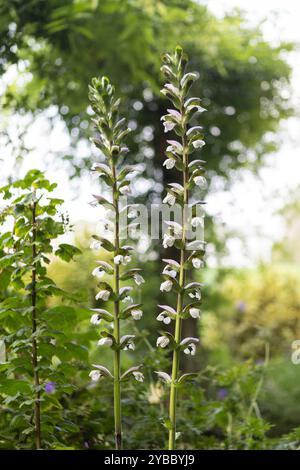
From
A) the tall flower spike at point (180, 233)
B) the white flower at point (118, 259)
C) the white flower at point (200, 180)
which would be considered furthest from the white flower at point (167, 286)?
the white flower at point (200, 180)

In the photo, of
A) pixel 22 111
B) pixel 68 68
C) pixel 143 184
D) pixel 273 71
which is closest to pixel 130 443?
pixel 22 111

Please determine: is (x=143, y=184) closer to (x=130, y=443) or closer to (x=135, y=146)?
(x=135, y=146)

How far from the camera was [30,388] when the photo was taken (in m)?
1.66

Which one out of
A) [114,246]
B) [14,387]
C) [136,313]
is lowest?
[14,387]

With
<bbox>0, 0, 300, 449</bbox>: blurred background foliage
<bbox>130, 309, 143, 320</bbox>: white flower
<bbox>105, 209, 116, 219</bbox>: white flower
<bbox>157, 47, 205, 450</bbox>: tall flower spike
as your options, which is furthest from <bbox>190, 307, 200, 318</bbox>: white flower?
<bbox>0, 0, 300, 449</bbox>: blurred background foliage

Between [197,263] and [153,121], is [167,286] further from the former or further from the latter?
[153,121]

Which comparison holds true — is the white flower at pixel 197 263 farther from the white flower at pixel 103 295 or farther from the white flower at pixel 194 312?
the white flower at pixel 103 295

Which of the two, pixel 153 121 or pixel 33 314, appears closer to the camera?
pixel 33 314

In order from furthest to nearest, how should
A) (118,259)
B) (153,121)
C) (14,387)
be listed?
(153,121) < (14,387) < (118,259)

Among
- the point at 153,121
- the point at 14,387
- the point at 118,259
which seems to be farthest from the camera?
the point at 153,121

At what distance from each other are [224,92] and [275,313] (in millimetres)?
3588

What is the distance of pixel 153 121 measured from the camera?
4730 mm

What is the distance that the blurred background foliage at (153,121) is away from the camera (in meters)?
2.22

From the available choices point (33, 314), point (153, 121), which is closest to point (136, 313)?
point (33, 314)
